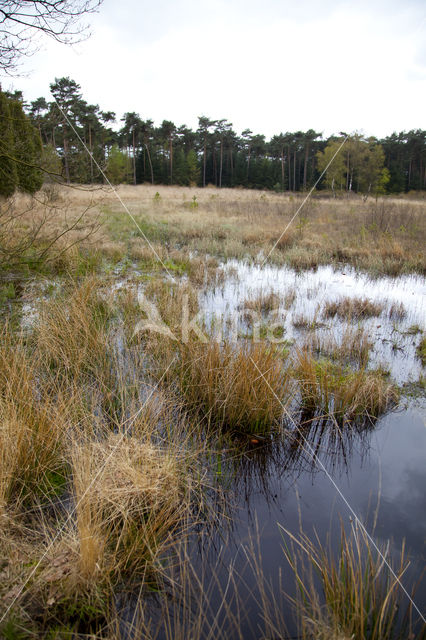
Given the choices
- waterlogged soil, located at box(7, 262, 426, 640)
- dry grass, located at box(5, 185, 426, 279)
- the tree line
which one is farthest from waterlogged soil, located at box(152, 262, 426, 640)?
the tree line

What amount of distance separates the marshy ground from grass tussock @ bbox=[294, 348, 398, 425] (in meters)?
0.02

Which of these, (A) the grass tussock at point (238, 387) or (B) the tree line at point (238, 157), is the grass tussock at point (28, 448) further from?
(B) the tree line at point (238, 157)

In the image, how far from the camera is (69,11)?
12.0 ft

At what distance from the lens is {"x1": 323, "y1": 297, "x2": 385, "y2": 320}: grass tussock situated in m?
5.43

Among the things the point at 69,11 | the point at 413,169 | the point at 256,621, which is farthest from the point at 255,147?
the point at 256,621

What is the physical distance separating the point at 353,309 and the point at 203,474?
391 centimetres

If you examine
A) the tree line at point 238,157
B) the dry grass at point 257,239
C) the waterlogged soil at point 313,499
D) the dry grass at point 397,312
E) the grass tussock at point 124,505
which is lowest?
the waterlogged soil at point 313,499

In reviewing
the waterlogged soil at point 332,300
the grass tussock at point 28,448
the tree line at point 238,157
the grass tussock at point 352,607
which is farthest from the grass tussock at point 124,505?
the tree line at point 238,157

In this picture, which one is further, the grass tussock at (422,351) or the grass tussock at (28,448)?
the grass tussock at (422,351)

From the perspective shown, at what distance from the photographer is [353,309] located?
548 cm

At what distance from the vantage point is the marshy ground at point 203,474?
1.60 m

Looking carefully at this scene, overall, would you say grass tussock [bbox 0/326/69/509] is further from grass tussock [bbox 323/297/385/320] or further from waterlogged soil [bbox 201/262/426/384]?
grass tussock [bbox 323/297/385/320]

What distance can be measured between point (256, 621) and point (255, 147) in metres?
62.1

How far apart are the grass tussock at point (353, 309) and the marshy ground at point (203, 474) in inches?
2.8
